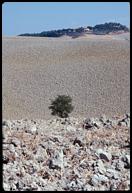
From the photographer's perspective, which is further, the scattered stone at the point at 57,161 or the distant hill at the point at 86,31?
the distant hill at the point at 86,31

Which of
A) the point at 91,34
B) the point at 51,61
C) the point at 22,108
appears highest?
the point at 91,34

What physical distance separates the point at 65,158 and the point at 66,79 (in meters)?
25.3

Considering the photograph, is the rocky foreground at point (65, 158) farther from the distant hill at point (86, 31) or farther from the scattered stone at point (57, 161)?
the distant hill at point (86, 31)

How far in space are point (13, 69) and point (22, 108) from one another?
11.0 meters

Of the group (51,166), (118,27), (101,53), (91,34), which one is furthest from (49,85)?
(91,34)

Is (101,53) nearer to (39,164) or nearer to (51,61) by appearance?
(51,61)

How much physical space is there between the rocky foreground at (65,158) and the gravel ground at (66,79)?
13.0 metres

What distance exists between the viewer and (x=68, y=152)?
5.53m

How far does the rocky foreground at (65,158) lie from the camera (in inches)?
181

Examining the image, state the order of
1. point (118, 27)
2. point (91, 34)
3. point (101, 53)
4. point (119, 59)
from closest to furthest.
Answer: point (119, 59)
point (101, 53)
point (118, 27)
point (91, 34)

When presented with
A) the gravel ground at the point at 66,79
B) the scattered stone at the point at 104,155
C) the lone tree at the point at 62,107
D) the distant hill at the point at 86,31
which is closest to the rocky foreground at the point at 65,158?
the scattered stone at the point at 104,155

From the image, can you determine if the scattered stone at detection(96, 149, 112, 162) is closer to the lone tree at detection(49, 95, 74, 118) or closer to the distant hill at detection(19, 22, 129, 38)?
the lone tree at detection(49, 95, 74, 118)

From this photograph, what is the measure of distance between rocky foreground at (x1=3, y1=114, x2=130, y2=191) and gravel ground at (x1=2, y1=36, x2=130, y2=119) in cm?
1303

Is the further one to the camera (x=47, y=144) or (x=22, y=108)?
(x=22, y=108)
